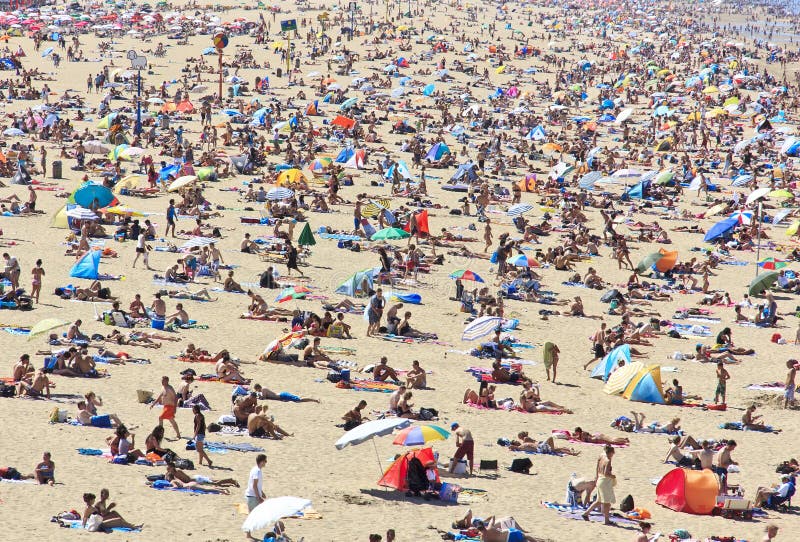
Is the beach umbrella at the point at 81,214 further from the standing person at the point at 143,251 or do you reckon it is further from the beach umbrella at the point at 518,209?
the beach umbrella at the point at 518,209

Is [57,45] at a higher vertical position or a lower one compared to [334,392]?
higher

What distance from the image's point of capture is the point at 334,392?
54.2 feet

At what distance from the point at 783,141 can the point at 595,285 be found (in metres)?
23.3

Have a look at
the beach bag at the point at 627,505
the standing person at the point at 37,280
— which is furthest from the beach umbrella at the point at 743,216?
the beach bag at the point at 627,505

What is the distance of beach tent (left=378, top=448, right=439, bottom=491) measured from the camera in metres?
12.6

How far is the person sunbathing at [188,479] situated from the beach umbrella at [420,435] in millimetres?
2045

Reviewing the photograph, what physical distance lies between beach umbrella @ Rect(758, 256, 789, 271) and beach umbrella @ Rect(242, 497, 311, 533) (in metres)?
19.1

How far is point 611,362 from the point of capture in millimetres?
18422

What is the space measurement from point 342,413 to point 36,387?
4.01 m

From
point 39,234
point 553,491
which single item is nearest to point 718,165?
point 39,234

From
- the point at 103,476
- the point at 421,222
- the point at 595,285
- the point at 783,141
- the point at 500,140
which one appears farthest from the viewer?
the point at 783,141

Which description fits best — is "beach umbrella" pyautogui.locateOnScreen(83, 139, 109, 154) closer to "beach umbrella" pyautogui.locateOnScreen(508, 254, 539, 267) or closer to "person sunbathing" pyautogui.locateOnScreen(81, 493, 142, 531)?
"beach umbrella" pyautogui.locateOnScreen(508, 254, 539, 267)

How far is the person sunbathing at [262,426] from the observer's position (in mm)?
14117

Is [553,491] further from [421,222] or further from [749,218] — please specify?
[749,218]
